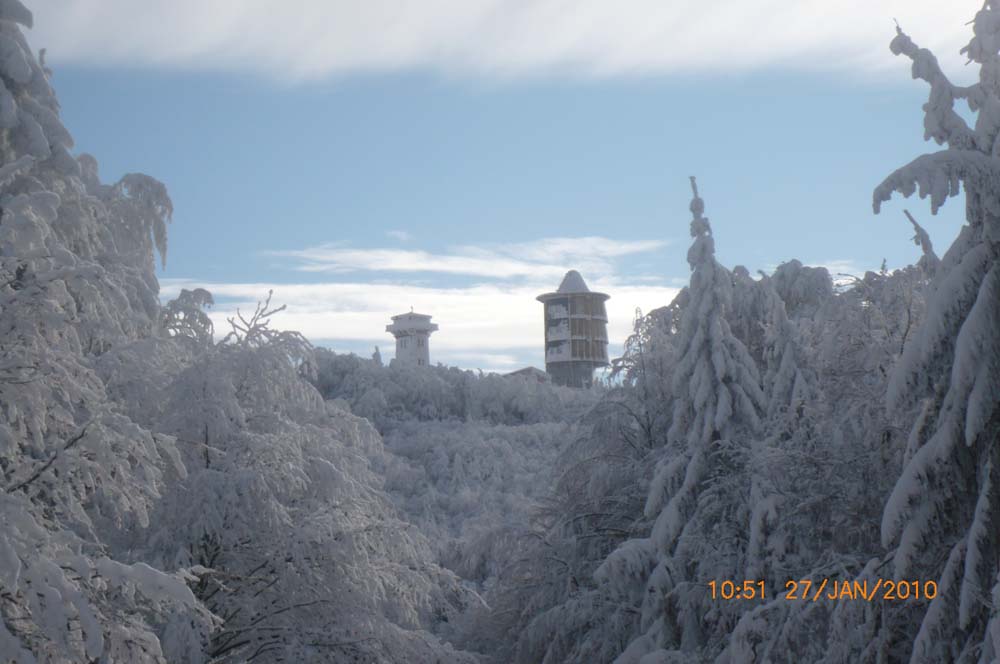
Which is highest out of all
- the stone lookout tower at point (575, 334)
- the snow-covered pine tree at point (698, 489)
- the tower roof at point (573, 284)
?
the tower roof at point (573, 284)

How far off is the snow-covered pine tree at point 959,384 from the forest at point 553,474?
0.09 ft

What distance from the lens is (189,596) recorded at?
698cm

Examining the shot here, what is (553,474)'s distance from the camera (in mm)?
22547

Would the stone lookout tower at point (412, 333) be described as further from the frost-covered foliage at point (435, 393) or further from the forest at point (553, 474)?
the forest at point (553, 474)

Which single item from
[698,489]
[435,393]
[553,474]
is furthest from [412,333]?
[698,489]

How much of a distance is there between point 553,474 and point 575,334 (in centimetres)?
5129

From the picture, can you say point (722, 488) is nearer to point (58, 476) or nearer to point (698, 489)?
point (698, 489)

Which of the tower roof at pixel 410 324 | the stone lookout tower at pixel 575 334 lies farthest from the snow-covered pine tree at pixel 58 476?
the tower roof at pixel 410 324

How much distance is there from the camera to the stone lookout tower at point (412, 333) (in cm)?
Answer: 7900

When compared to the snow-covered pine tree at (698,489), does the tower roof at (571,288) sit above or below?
above

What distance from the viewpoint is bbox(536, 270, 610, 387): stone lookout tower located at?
73.3 meters

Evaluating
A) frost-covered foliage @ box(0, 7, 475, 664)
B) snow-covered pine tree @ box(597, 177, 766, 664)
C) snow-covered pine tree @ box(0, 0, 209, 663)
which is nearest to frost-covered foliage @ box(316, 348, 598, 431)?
snow-covered pine tree @ box(597, 177, 766, 664)

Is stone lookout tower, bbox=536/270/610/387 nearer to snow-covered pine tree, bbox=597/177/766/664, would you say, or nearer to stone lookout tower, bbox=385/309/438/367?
stone lookout tower, bbox=385/309/438/367

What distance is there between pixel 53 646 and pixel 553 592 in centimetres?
1397
